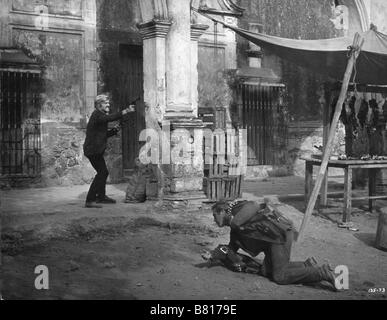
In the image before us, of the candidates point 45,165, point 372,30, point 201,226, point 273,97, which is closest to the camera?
point 201,226

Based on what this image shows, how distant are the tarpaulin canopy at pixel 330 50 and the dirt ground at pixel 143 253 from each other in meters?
2.52

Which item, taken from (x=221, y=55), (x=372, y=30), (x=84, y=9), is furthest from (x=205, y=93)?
(x=372, y=30)

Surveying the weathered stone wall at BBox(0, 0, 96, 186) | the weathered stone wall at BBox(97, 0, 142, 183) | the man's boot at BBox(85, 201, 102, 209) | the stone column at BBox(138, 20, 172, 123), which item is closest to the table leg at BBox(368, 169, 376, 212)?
the stone column at BBox(138, 20, 172, 123)

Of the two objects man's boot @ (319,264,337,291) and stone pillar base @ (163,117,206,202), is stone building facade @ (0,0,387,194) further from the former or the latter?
man's boot @ (319,264,337,291)

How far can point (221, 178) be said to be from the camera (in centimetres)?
922

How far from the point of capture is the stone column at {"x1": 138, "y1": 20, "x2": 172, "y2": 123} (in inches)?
Answer: 351

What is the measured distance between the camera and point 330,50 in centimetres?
856

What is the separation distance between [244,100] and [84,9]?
486cm

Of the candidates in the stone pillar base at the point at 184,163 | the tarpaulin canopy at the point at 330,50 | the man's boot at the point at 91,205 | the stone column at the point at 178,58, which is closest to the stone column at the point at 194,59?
the stone column at the point at 178,58

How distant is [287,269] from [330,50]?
14.5ft

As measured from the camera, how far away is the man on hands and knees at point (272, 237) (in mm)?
5285

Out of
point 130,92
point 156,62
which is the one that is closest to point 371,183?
point 156,62

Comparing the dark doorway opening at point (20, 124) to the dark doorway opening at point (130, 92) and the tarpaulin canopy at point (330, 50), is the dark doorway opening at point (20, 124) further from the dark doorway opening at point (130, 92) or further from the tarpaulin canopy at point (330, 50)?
the tarpaulin canopy at point (330, 50)

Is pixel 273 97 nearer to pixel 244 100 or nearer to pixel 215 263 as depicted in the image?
pixel 244 100
